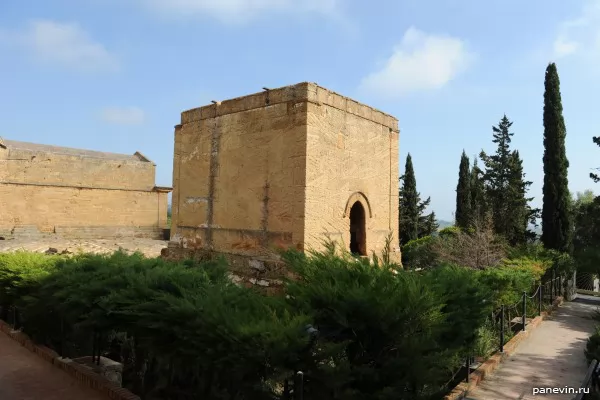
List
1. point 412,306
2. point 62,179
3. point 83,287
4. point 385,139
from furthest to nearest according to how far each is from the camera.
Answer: point 62,179
point 385,139
point 83,287
point 412,306

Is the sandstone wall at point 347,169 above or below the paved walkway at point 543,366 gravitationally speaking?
above

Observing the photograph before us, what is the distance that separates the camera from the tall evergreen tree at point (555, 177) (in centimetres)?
1983

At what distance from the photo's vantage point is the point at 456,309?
5715mm

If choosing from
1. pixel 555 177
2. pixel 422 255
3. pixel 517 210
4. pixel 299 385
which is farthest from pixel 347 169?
pixel 517 210

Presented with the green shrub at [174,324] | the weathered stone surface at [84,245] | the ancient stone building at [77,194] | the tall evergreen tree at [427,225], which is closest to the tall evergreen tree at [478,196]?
the tall evergreen tree at [427,225]

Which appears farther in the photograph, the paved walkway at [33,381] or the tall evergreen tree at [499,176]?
the tall evergreen tree at [499,176]

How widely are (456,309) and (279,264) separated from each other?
11.4 ft

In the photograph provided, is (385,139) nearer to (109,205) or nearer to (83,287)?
(83,287)

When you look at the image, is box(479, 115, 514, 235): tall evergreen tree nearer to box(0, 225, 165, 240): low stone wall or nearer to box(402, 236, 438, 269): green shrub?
box(402, 236, 438, 269): green shrub

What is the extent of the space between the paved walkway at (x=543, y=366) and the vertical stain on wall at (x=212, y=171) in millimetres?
6070

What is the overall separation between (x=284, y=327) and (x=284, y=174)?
4.71 metres

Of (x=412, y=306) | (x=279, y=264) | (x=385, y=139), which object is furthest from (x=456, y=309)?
(x=385, y=139)

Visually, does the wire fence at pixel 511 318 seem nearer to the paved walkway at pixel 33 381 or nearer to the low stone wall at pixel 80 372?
the low stone wall at pixel 80 372

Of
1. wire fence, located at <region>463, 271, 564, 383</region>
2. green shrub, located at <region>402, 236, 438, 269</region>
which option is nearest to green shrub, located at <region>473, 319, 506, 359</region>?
wire fence, located at <region>463, 271, 564, 383</region>
